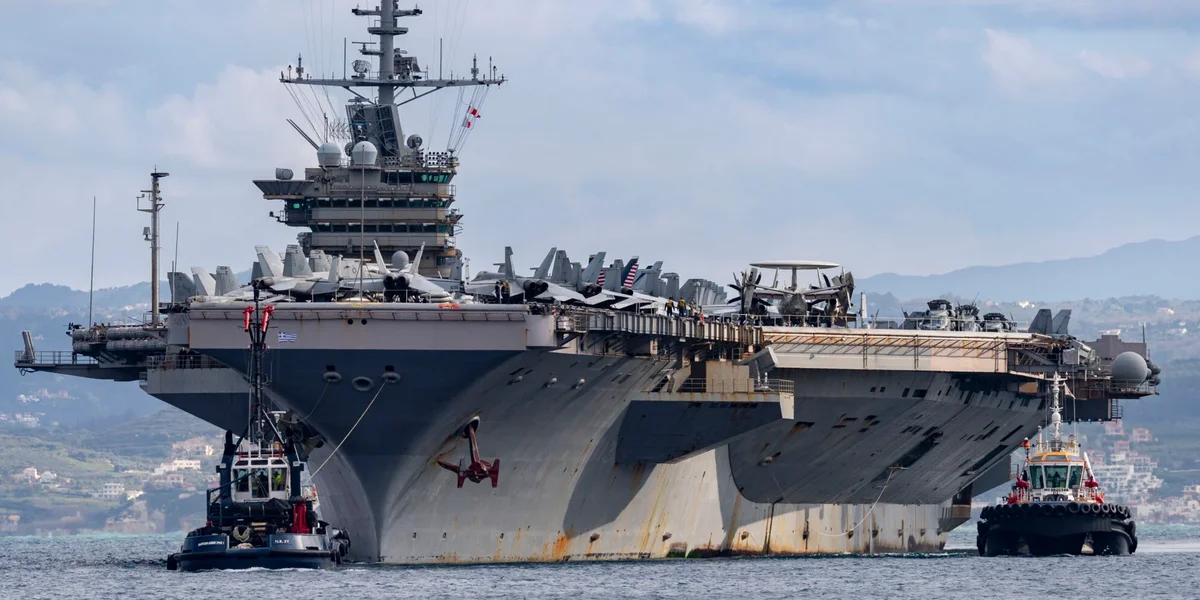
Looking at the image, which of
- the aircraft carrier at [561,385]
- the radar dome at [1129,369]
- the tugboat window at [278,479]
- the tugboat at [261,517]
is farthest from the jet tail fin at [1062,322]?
the tugboat window at [278,479]

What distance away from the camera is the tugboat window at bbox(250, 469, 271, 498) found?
1558 inches

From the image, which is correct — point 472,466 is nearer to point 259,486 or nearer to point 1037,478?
point 259,486

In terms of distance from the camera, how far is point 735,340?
45.3 metres

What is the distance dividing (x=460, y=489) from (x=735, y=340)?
7.38m

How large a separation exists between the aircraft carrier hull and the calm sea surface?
738 millimetres

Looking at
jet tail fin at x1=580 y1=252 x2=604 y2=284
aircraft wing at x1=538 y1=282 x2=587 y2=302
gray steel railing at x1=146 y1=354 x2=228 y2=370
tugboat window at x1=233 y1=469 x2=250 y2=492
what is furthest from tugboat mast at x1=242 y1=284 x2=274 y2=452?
jet tail fin at x1=580 y1=252 x2=604 y2=284

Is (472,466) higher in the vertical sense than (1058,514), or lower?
higher

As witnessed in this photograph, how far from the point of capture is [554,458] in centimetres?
4228

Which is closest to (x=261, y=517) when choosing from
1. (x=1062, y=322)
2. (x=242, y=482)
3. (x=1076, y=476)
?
(x=242, y=482)

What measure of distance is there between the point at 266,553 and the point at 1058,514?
62.8 ft

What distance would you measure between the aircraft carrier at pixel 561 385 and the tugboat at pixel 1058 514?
211 centimetres

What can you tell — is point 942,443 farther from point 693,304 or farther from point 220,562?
point 220,562

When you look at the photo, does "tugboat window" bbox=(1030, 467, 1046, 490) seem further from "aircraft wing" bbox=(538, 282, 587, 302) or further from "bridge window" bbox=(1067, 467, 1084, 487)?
"aircraft wing" bbox=(538, 282, 587, 302)

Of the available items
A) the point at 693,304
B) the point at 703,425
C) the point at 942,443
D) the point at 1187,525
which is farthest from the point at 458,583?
the point at 1187,525
